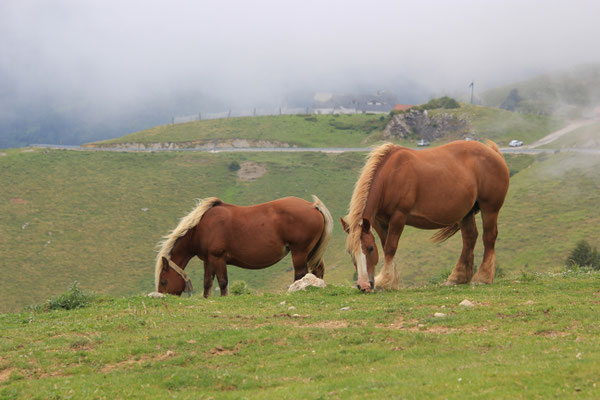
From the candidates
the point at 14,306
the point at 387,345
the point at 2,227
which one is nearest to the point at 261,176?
the point at 2,227

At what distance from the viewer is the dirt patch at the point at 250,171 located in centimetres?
8219

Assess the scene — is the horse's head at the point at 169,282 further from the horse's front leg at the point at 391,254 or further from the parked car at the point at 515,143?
the parked car at the point at 515,143

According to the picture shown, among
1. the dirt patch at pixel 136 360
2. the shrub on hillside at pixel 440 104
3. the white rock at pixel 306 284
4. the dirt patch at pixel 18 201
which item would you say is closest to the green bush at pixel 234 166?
the dirt patch at pixel 18 201

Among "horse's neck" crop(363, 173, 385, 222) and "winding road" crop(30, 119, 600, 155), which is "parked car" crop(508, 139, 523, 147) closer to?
"winding road" crop(30, 119, 600, 155)

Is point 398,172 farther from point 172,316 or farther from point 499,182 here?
point 172,316

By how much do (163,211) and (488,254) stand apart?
5530 cm

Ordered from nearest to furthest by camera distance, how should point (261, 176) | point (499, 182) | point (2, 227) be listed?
point (499, 182) < point (2, 227) < point (261, 176)

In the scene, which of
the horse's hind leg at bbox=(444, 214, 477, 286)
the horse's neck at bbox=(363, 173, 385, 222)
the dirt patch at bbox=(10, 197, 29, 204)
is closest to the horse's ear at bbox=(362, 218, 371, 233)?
the horse's neck at bbox=(363, 173, 385, 222)

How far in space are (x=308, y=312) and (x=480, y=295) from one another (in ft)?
12.8

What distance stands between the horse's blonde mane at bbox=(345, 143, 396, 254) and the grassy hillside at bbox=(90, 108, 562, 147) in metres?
91.9

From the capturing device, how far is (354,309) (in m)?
12.3

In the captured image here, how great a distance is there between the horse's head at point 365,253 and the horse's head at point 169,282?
547cm

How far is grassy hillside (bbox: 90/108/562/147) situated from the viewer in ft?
356

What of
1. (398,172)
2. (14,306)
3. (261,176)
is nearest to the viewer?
(398,172)
